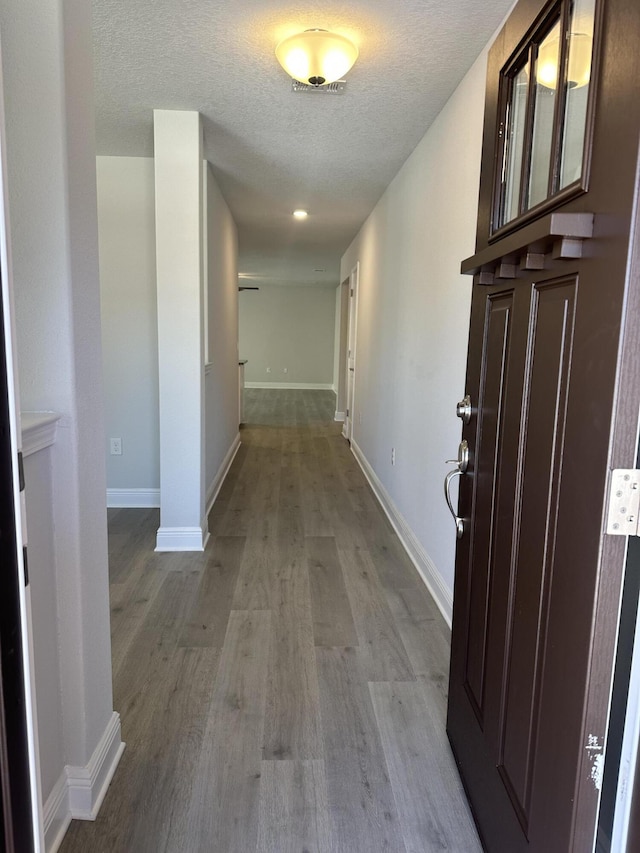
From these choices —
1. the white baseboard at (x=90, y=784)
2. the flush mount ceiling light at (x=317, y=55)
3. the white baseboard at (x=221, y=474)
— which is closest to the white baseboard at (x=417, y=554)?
the white baseboard at (x=221, y=474)

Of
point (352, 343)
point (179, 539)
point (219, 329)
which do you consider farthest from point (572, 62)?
point (352, 343)

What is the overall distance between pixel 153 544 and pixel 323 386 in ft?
31.3

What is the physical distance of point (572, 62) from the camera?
1.03m

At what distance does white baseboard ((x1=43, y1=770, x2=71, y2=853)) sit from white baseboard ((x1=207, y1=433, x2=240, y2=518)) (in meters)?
2.50

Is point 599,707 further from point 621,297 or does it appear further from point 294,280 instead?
point 294,280

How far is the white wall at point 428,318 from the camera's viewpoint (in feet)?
7.77

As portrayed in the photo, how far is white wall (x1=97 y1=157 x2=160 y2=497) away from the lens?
3734 mm

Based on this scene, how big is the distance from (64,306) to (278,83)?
68.2 inches

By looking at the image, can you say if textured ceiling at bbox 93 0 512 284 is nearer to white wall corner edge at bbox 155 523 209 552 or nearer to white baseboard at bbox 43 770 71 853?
white wall corner edge at bbox 155 523 209 552

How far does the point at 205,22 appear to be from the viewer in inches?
77.9

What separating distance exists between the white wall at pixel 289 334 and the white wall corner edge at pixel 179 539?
941 centimetres

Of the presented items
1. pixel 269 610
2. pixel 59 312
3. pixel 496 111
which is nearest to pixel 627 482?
pixel 496 111

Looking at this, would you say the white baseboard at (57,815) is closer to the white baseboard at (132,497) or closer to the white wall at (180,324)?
the white wall at (180,324)

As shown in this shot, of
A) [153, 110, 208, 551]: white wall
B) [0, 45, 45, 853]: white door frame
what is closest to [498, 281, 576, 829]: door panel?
[0, 45, 45, 853]: white door frame
